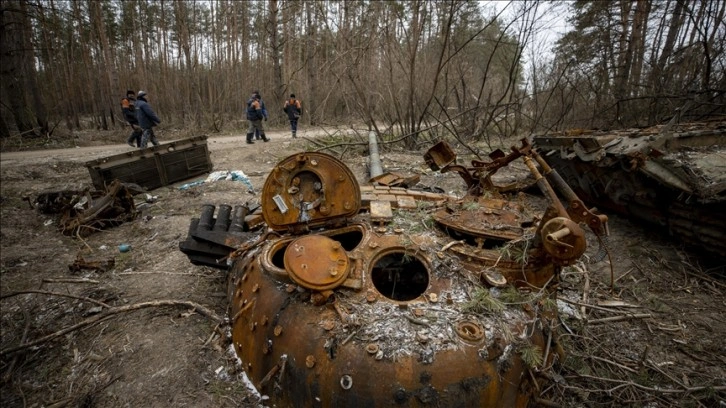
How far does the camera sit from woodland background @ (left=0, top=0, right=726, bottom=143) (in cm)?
895

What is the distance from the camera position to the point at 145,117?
10.2 meters

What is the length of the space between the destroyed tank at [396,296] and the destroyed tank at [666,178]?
2.42 metres

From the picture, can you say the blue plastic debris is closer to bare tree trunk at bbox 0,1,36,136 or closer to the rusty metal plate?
the rusty metal plate

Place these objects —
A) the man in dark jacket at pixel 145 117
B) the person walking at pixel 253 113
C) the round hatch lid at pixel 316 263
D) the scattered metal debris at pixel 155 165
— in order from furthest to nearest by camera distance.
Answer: the person walking at pixel 253 113 → the man in dark jacket at pixel 145 117 → the scattered metal debris at pixel 155 165 → the round hatch lid at pixel 316 263

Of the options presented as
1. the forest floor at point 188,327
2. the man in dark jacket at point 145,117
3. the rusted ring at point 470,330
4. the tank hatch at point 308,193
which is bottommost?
the forest floor at point 188,327

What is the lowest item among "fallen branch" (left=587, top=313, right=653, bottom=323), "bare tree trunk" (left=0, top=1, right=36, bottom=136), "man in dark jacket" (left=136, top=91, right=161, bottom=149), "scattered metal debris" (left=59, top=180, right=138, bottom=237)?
"fallen branch" (left=587, top=313, right=653, bottom=323)

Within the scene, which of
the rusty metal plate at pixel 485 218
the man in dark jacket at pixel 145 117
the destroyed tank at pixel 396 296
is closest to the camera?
the destroyed tank at pixel 396 296

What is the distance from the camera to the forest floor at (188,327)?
258 cm

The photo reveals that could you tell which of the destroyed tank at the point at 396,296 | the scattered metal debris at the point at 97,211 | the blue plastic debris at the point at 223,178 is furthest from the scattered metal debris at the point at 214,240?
the blue plastic debris at the point at 223,178

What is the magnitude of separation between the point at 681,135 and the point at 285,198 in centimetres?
488

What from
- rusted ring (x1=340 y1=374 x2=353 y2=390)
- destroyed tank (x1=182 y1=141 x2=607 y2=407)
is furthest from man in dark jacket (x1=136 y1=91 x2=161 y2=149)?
rusted ring (x1=340 y1=374 x2=353 y2=390)

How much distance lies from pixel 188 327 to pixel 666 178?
5.30 metres

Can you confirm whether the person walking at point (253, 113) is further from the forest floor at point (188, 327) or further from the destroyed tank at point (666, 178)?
the destroyed tank at point (666, 178)

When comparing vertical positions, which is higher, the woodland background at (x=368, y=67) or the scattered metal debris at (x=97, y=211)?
the woodland background at (x=368, y=67)
